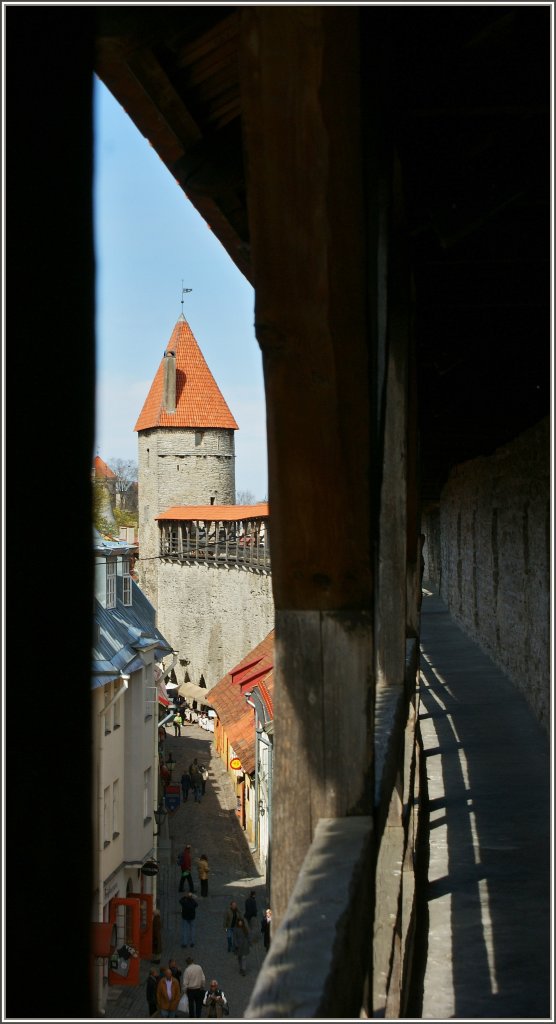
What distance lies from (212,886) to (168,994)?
21.8 feet

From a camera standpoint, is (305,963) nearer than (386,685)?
Yes

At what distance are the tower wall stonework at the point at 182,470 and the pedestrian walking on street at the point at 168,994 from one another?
3145 cm

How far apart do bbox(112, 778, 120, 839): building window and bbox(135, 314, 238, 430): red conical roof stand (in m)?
29.6

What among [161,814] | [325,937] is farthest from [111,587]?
[325,937]

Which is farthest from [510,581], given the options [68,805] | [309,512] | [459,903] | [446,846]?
[68,805]

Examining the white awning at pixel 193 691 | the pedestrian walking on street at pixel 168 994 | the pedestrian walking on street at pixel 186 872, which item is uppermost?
the pedestrian walking on street at pixel 168 994

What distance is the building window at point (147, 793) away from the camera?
657 inches

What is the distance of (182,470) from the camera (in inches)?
1738

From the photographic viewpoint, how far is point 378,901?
3.23m

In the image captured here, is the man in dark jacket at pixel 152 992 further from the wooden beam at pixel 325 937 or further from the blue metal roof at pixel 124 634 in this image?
the wooden beam at pixel 325 937

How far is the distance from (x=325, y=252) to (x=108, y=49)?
42cm

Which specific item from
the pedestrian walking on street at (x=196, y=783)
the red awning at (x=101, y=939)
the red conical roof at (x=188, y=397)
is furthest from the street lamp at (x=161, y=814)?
the red conical roof at (x=188, y=397)

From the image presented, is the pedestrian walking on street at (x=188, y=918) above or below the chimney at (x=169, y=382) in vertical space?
below

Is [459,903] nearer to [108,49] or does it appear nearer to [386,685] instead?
[386,685]
